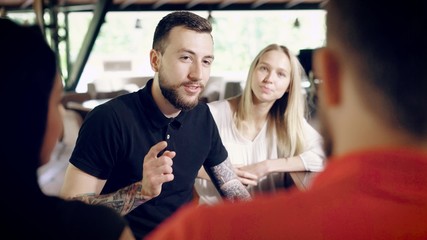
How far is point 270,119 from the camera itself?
2.12 metres

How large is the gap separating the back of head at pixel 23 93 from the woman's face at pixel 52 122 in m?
0.02

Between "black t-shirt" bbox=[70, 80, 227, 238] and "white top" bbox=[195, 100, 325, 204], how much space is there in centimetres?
30

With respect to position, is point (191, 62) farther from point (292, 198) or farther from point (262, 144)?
point (292, 198)

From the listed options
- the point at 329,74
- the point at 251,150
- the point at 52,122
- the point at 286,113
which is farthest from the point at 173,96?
the point at 329,74

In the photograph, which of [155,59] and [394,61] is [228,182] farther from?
[394,61]

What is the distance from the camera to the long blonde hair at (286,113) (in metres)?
2.04

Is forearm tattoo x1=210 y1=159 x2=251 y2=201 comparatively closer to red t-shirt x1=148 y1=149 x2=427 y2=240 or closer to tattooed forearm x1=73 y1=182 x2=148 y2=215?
tattooed forearm x1=73 y1=182 x2=148 y2=215

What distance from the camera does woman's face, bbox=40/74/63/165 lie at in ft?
2.06

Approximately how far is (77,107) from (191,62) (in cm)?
233

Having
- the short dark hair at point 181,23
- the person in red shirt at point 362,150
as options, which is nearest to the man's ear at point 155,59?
the short dark hair at point 181,23

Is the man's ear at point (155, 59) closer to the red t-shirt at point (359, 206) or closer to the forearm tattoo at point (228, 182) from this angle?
the forearm tattoo at point (228, 182)

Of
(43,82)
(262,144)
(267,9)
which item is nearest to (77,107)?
(262,144)

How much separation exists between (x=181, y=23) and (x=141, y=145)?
1.50 ft

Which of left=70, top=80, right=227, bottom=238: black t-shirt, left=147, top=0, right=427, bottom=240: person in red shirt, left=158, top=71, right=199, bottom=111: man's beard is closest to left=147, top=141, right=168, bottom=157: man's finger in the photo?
left=70, top=80, right=227, bottom=238: black t-shirt
